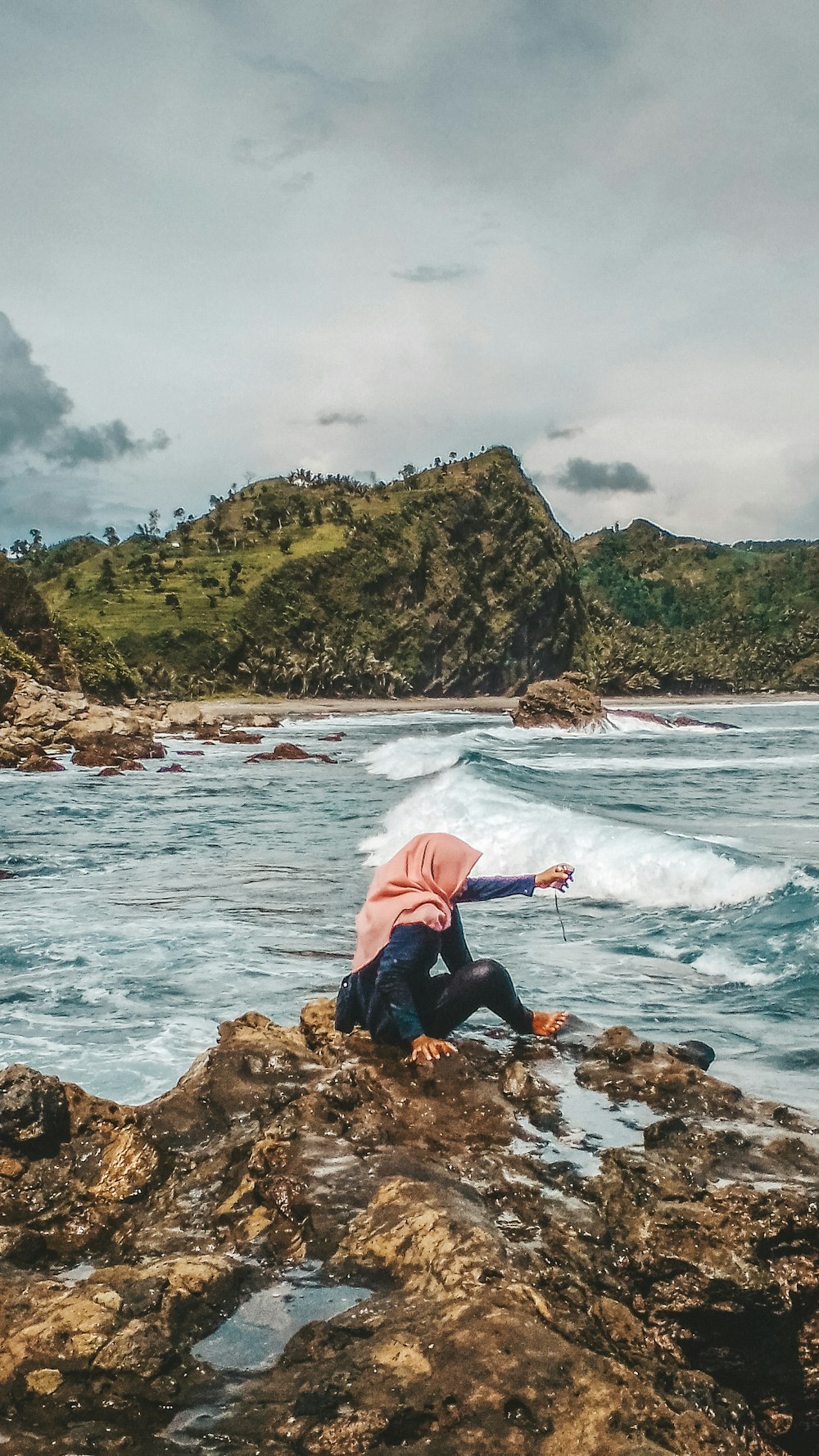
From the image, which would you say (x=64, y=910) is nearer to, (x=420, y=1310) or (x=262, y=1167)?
(x=262, y=1167)

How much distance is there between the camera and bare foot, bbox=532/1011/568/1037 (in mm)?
5953

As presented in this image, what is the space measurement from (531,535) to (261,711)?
81.9 m

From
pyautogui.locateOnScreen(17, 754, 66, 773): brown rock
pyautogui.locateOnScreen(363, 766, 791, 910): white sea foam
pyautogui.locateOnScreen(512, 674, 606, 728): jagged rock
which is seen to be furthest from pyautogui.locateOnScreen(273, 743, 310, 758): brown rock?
pyautogui.locateOnScreen(512, 674, 606, 728): jagged rock

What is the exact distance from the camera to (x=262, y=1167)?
4.27 meters

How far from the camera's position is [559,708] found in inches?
2714

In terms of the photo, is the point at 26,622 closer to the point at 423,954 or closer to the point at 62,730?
the point at 62,730

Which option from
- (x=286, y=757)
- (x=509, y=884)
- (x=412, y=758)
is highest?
(x=509, y=884)

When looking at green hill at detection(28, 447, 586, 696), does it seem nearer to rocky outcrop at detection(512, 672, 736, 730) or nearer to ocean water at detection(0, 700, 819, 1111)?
rocky outcrop at detection(512, 672, 736, 730)

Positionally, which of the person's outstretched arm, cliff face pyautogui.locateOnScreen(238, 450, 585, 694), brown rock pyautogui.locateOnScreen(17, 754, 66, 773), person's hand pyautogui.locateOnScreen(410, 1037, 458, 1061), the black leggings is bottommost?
brown rock pyautogui.locateOnScreen(17, 754, 66, 773)

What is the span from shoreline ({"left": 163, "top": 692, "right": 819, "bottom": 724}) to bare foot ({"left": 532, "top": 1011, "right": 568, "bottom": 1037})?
5830 centimetres

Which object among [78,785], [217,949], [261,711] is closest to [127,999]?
[217,949]

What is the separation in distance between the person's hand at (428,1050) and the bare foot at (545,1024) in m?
0.86

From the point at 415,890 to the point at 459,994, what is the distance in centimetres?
65

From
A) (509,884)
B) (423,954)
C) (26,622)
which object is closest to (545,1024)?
(509,884)
